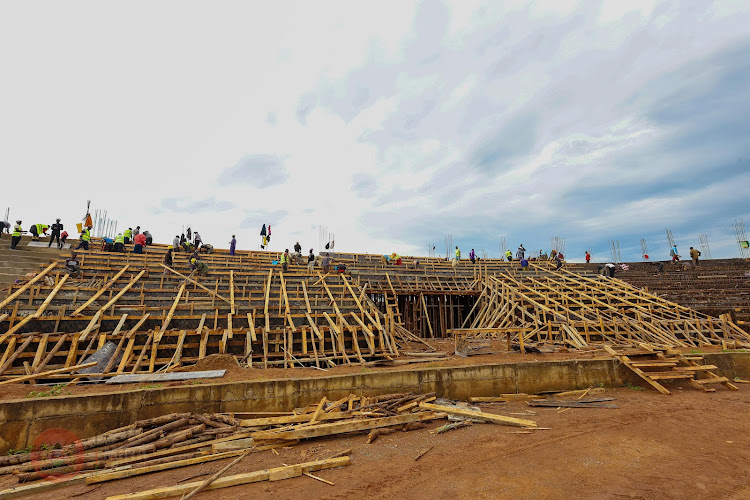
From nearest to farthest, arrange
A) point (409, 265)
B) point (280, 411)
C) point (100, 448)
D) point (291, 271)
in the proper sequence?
point (100, 448) < point (280, 411) < point (291, 271) < point (409, 265)

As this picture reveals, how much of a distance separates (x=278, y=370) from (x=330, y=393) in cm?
246

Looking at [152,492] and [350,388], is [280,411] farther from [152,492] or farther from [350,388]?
[152,492]

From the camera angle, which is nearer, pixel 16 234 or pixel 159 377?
pixel 159 377

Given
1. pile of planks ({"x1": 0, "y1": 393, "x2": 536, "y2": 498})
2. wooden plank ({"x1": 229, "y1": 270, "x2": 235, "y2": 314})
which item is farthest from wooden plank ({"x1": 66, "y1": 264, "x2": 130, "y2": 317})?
pile of planks ({"x1": 0, "y1": 393, "x2": 536, "y2": 498})

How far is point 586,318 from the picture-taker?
15461 millimetres

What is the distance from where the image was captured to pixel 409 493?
480 cm

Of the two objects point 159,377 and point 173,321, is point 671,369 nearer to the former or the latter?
point 159,377

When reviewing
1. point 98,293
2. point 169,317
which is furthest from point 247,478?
point 98,293

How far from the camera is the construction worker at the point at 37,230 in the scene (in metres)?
17.1

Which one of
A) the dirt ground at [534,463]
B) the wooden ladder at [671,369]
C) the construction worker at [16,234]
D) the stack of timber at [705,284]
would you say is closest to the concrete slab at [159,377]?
the dirt ground at [534,463]

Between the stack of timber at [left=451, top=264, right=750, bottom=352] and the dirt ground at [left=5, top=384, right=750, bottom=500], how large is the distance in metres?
5.08

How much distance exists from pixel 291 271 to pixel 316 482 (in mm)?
14054

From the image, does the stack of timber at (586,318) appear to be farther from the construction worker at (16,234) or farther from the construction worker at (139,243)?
the construction worker at (16,234)

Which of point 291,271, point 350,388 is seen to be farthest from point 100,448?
point 291,271
